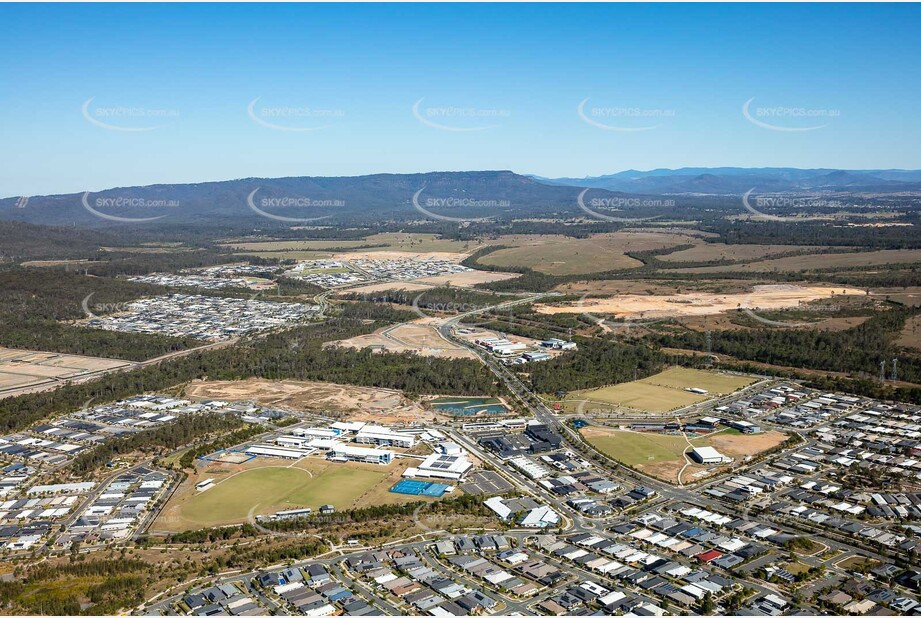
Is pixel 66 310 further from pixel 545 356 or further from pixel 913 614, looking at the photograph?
pixel 913 614

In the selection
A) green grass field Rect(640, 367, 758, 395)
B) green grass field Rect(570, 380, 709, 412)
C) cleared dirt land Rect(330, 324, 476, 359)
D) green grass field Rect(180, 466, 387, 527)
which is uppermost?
cleared dirt land Rect(330, 324, 476, 359)

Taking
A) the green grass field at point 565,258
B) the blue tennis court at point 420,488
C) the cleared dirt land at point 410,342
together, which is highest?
the green grass field at point 565,258

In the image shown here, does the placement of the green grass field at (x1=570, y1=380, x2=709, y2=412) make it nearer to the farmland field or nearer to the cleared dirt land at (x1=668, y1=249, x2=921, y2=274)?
the cleared dirt land at (x1=668, y1=249, x2=921, y2=274)

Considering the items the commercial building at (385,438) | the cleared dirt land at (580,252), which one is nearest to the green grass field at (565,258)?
the cleared dirt land at (580,252)

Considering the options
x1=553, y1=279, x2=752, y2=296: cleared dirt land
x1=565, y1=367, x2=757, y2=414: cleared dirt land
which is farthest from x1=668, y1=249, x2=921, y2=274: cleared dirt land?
x1=565, y1=367, x2=757, y2=414: cleared dirt land

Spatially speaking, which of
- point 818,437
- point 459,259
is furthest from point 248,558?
point 459,259

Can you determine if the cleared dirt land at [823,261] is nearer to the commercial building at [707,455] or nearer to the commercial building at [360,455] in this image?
the commercial building at [707,455]
